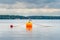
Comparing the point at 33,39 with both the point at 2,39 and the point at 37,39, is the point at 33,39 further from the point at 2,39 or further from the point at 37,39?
the point at 2,39

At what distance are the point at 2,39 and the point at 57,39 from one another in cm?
327

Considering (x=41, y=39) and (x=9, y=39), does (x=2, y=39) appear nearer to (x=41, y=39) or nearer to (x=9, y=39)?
(x=9, y=39)

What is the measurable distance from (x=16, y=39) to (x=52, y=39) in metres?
2.14

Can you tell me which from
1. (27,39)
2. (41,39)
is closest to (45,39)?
(41,39)

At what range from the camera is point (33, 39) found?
36.1ft

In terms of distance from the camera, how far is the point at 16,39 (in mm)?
10906

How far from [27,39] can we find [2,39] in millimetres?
1495

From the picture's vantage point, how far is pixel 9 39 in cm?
1100

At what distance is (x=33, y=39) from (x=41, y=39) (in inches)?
19.5

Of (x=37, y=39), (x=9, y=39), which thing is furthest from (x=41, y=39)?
(x=9, y=39)

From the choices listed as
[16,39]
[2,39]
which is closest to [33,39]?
[16,39]

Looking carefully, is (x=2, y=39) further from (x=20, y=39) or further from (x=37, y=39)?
(x=37, y=39)

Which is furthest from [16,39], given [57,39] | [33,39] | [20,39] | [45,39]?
[57,39]

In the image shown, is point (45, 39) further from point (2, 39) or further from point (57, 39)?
point (2, 39)
